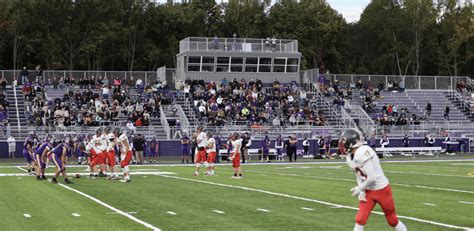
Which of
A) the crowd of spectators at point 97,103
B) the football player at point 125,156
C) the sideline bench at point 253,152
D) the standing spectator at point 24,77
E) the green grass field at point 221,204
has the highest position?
the standing spectator at point 24,77

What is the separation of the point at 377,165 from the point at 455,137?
44969 mm

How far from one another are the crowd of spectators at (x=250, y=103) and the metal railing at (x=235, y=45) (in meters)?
3.05

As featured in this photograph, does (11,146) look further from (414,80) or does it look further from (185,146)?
(414,80)

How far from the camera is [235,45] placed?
205 feet

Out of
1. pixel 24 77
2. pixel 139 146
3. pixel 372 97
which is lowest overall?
pixel 139 146

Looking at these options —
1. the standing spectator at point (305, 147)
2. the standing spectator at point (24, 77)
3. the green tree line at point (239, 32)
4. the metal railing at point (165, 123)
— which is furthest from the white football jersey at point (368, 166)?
the green tree line at point (239, 32)

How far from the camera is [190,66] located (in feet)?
202

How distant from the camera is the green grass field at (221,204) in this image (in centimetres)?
1398

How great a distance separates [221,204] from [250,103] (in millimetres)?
39174

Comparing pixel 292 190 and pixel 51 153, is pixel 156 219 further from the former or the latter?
pixel 51 153

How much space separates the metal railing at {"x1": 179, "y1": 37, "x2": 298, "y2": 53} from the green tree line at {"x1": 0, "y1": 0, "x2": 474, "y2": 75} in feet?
34.2

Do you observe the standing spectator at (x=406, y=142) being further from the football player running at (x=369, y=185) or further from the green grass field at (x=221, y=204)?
the football player running at (x=369, y=185)

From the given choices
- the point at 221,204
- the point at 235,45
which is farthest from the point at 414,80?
the point at 221,204

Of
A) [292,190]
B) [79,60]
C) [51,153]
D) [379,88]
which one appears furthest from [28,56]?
[292,190]
